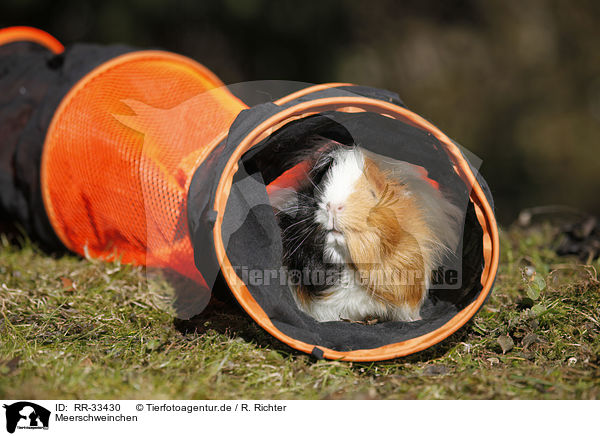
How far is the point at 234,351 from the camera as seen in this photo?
236cm

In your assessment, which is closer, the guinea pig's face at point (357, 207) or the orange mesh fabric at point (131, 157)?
the guinea pig's face at point (357, 207)

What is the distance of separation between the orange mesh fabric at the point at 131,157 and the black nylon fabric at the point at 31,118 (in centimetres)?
9

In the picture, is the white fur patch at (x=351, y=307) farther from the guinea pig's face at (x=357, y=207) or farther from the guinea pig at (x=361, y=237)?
the guinea pig's face at (x=357, y=207)

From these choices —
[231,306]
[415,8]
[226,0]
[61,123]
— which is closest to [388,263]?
[231,306]

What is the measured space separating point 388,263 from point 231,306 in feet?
2.80

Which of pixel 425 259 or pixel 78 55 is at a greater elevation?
pixel 78 55

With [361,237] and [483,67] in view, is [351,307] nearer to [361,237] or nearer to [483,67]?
[361,237]

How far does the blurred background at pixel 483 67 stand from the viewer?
6.83 m

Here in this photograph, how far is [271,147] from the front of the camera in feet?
8.84

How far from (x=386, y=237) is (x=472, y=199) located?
1.27ft

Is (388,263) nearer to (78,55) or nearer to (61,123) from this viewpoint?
(61,123)
